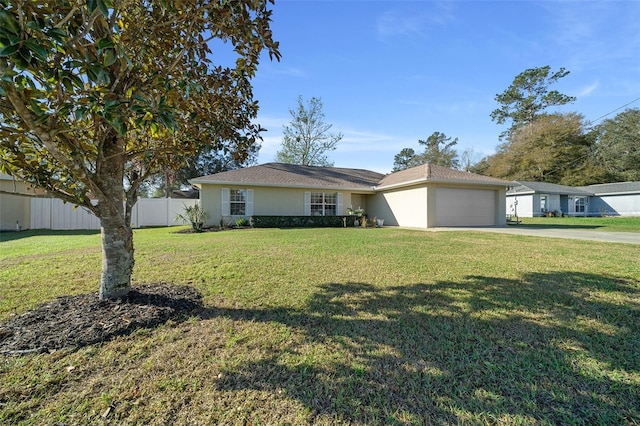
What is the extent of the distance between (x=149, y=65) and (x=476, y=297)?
518 centimetres

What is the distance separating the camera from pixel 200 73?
3227 mm

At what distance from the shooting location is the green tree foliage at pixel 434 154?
44062 millimetres

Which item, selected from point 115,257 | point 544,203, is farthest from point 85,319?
point 544,203

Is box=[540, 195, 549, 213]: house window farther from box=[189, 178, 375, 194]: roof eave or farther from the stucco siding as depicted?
box=[189, 178, 375, 194]: roof eave

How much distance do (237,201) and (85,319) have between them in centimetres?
1309

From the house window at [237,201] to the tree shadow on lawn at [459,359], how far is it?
12.8 meters

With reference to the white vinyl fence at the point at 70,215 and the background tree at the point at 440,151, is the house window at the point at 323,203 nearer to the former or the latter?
the white vinyl fence at the point at 70,215

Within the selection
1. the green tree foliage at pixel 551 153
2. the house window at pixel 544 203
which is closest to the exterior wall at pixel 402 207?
the house window at pixel 544 203

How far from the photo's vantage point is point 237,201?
51.7ft

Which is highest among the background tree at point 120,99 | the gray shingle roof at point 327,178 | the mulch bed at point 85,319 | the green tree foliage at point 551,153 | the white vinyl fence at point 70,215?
the green tree foliage at point 551,153

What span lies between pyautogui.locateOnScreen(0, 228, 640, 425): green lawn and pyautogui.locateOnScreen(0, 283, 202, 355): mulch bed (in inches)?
6.3

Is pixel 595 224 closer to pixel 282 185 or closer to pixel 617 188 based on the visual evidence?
pixel 617 188

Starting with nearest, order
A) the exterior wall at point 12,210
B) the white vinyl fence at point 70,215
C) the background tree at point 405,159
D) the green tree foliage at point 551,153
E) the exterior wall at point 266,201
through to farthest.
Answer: the exterior wall at point 12,210 < the white vinyl fence at point 70,215 < the exterior wall at point 266,201 < the green tree foliage at point 551,153 < the background tree at point 405,159

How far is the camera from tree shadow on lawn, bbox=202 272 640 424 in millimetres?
1823
